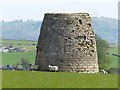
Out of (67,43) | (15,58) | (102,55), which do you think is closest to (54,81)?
(67,43)

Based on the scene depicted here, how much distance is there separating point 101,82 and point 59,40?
34.1 ft

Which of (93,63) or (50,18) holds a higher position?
(50,18)

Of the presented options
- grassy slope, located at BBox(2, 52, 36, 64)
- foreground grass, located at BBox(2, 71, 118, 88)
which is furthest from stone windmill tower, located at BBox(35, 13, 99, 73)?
grassy slope, located at BBox(2, 52, 36, 64)

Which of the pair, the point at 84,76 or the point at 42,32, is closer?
the point at 84,76

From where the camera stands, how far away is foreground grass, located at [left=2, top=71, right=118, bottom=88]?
30.7 m

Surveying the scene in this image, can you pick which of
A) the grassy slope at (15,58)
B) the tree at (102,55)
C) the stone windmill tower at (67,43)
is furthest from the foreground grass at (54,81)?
the grassy slope at (15,58)

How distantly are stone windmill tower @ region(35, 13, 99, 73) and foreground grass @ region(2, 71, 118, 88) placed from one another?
6066mm

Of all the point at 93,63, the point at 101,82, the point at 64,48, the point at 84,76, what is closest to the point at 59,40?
the point at 64,48

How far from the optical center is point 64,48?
43.0m

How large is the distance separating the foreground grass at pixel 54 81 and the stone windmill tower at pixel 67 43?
19.9ft

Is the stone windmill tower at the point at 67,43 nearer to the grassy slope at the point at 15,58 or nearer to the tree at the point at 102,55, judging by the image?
the tree at the point at 102,55

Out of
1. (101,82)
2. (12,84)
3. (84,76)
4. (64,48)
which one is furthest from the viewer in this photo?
(64,48)

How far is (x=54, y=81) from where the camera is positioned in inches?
1297

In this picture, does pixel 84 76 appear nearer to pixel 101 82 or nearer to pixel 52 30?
pixel 101 82
